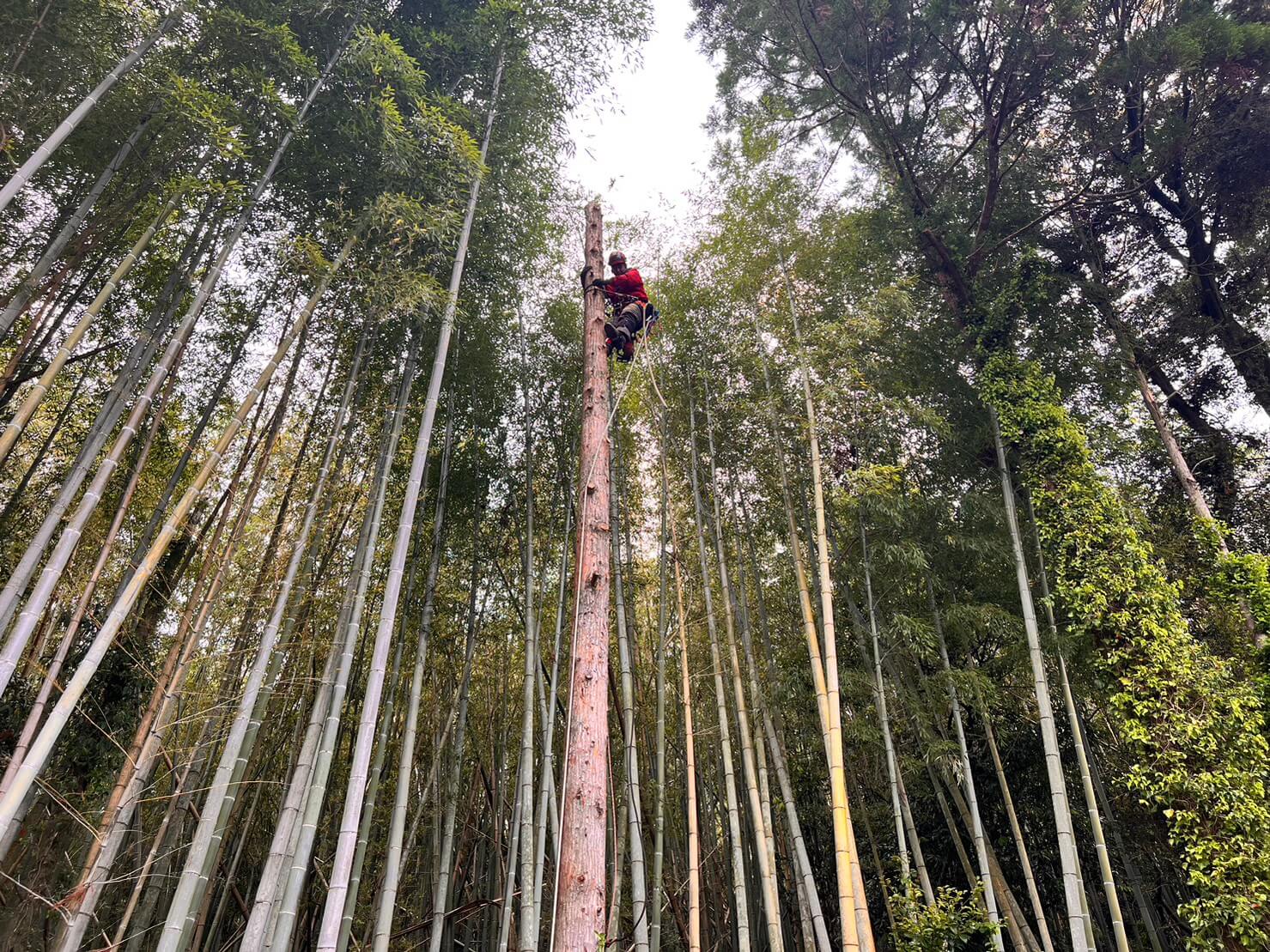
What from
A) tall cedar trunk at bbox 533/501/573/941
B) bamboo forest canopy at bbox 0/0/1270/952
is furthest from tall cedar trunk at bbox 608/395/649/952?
tall cedar trunk at bbox 533/501/573/941

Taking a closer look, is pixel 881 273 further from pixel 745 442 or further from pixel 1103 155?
pixel 1103 155

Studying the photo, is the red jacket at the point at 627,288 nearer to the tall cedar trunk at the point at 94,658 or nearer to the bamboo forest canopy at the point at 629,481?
the bamboo forest canopy at the point at 629,481

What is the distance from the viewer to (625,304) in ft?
11.7

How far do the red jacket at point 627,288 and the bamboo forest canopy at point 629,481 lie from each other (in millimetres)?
322

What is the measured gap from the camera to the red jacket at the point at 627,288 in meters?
3.52

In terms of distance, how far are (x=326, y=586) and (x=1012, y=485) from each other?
4.86m

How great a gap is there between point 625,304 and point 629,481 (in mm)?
2148

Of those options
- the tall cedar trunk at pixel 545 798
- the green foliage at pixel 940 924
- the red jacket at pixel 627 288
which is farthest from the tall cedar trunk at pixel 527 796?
the green foliage at pixel 940 924

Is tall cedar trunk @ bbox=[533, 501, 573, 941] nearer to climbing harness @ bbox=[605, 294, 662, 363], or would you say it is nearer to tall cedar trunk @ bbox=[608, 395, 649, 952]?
tall cedar trunk @ bbox=[608, 395, 649, 952]

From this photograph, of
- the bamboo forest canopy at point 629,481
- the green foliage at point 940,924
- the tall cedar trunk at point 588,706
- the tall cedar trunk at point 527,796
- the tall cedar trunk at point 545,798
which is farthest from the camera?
the green foliage at point 940,924

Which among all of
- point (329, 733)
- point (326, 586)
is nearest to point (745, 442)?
point (326, 586)

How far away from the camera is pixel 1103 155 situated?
5.41m

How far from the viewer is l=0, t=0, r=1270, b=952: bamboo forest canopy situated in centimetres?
292

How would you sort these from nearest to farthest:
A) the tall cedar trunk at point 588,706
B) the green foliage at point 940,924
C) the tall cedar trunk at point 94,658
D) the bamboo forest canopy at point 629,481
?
the tall cedar trunk at point 94,658 < the tall cedar trunk at point 588,706 < the bamboo forest canopy at point 629,481 < the green foliage at point 940,924
